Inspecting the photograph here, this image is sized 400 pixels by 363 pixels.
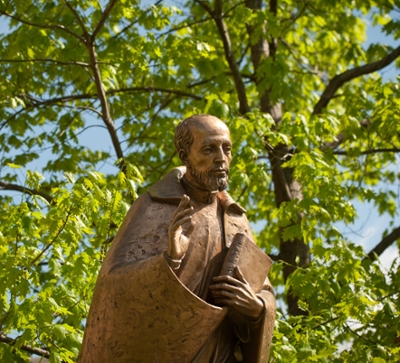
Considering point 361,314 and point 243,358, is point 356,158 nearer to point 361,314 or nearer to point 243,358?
point 361,314

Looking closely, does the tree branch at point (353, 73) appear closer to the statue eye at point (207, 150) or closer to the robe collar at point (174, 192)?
the robe collar at point (174, 192)

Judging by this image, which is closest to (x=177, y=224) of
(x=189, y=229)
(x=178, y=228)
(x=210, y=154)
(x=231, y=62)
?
(x=178, y=228)

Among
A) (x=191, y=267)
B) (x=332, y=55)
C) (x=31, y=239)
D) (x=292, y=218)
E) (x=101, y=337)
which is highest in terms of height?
(x=332, y=55)

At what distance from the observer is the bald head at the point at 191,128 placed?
5727 millimetres

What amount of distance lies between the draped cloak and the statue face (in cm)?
18

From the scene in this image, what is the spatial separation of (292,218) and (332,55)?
17.8ft

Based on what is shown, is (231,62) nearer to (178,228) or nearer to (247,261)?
(247,261)

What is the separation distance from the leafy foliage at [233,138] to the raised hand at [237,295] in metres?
3.54

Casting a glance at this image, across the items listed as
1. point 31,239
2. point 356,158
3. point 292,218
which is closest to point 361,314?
point 292,218

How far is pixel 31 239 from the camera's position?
9.62 metres

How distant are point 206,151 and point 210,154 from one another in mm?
30

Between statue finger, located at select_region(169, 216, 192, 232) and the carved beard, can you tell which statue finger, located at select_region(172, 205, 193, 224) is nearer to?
statue finger, located at select_region(169, 216, 192, 232)

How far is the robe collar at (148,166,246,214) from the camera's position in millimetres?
5727

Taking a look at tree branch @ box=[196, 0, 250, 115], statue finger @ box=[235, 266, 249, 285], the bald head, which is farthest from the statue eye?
tree branch @ box=[196, 0, 250, 115]
